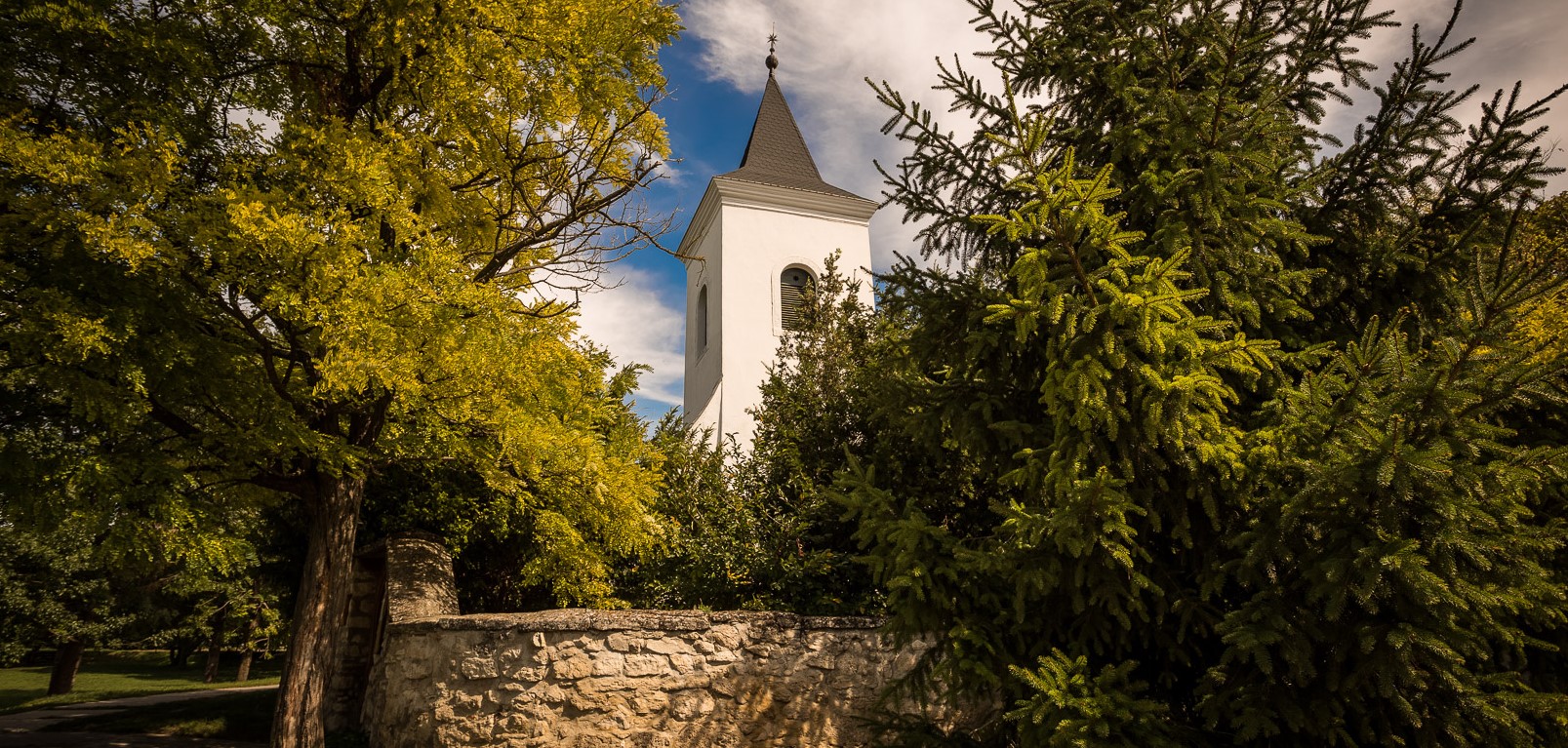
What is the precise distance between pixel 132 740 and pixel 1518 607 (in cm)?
1138

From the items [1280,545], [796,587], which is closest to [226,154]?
[796,587]

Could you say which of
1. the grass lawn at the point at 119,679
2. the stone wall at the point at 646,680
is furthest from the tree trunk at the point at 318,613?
the grass lawn at the point at 119,679

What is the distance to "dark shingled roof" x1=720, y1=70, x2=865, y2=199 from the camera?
18547mm

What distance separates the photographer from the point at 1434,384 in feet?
8.93

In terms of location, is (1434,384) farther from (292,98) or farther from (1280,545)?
(292,98)

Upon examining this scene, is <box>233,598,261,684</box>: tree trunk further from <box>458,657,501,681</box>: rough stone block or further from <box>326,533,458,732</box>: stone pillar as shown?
<box>458,657,501,681</box>: rough stone block

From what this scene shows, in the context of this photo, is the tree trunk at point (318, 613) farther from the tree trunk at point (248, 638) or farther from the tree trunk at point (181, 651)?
the tree trunk at point (181, 651)

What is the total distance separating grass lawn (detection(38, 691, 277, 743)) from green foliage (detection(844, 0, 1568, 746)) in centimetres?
891

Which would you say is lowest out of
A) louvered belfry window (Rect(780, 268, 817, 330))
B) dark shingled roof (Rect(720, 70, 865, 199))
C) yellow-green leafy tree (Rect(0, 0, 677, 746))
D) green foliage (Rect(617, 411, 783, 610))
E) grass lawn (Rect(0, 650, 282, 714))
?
grass lawn (Rect(0, 650, 282, 714))

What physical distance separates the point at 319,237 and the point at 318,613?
11.3ft

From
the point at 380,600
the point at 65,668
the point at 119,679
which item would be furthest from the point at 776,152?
the point at 119,679

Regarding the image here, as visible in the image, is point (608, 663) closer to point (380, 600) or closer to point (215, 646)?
point (380, 600)

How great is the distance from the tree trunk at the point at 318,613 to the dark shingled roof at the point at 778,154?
42.1 ft

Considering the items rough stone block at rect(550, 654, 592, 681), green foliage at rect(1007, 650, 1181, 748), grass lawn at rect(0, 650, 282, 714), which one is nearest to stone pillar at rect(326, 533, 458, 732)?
rough stone block at rect(550, 654, 592, 681)
